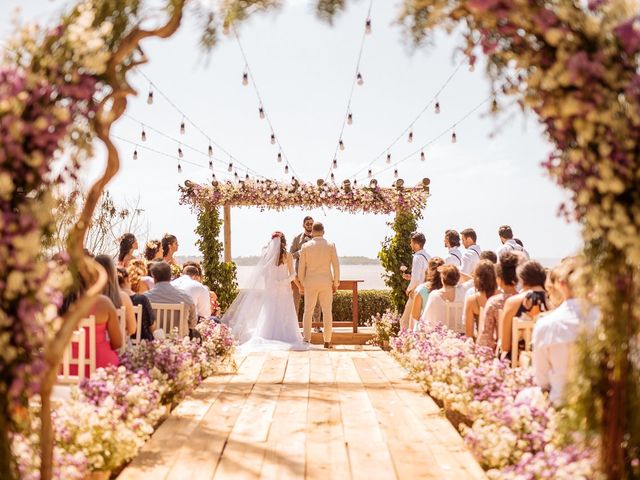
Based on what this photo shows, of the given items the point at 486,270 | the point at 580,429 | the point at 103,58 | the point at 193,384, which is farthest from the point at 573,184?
the point at 193,384

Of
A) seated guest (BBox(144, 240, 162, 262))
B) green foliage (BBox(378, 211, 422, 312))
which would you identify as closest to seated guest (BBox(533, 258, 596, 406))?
seated guest (BBox(144, 240, 162, 262))

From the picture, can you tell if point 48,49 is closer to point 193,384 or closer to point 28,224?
point 28,224

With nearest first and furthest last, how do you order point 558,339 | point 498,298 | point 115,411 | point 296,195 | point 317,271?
1. point 558,339
2. point 115,411
3. point 498,298
4. point 317,271
5. point 296,195

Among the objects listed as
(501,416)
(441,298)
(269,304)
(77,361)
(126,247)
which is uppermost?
(126,247)

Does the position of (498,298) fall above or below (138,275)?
below

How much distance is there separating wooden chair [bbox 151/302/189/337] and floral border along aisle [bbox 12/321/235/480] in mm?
314

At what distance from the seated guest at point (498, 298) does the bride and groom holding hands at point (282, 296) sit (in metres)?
4.92

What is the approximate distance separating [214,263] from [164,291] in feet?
21.7

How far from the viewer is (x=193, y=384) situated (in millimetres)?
6445

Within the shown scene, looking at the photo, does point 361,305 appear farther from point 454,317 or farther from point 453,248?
point 454,317

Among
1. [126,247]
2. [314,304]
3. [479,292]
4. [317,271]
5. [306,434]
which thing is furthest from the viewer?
[314,304]

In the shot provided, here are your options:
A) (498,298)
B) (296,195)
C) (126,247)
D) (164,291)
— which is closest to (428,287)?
(498,298)

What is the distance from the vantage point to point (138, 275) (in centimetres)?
742

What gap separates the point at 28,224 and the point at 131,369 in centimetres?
311
